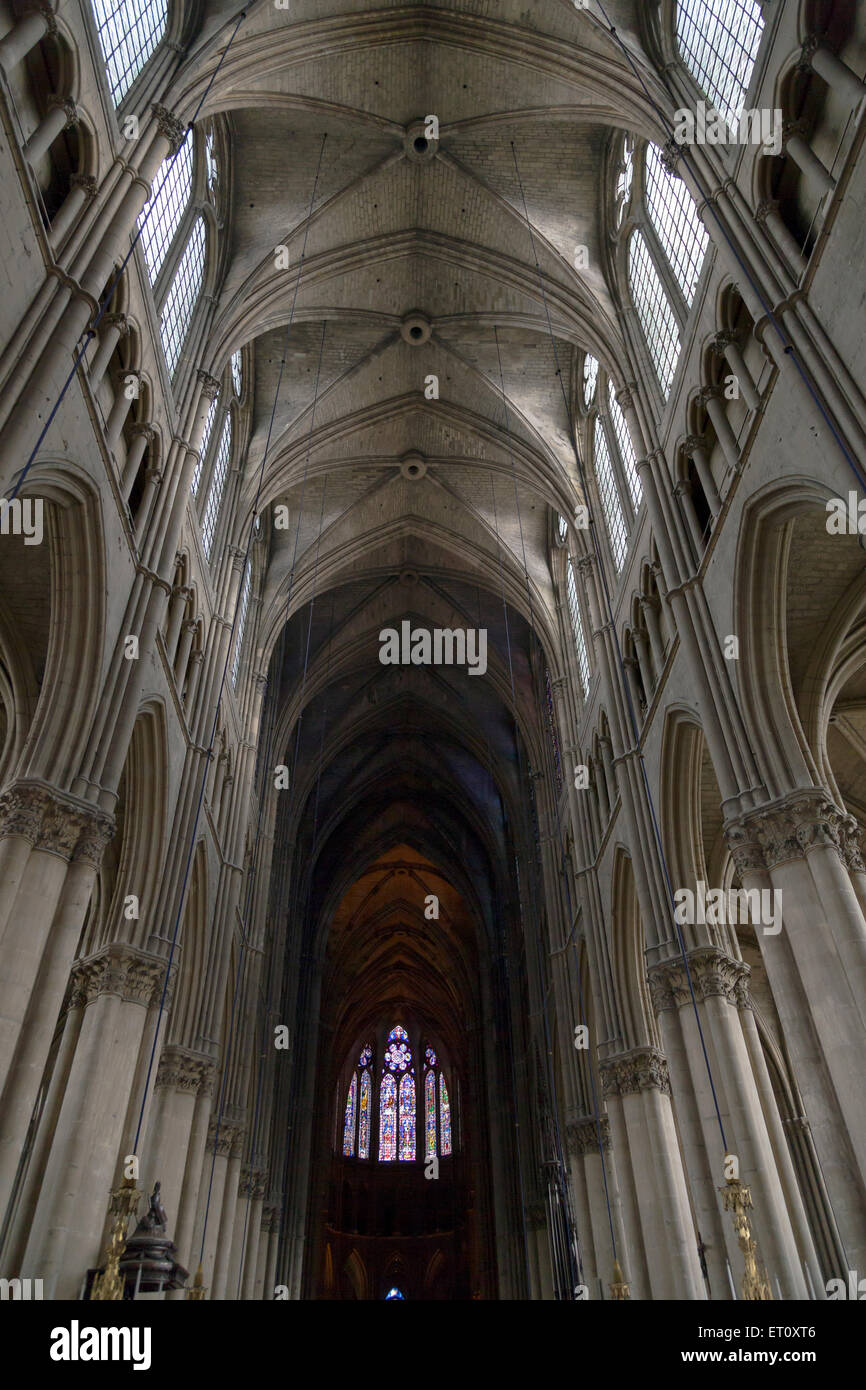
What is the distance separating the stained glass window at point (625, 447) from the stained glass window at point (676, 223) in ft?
10.1

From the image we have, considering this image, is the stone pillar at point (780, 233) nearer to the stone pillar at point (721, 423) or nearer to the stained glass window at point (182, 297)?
the stone pillar at point (721, 423)

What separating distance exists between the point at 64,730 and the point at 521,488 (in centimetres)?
1754

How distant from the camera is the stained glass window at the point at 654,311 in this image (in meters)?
16.9

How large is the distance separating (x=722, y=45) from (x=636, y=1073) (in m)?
17.1

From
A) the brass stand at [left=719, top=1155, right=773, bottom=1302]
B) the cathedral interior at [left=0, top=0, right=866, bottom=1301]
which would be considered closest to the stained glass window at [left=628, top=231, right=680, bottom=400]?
the cathedral interior at [left=0, top=0, right=866, bottom=1301]

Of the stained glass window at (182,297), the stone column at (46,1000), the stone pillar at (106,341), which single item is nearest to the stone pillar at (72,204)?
the stone pillar at (106,341)

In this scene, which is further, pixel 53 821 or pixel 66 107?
pixel 66 107

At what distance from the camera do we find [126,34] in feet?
45.4

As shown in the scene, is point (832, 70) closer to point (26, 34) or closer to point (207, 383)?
point (26, 34)

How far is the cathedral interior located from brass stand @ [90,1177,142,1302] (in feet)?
0.29

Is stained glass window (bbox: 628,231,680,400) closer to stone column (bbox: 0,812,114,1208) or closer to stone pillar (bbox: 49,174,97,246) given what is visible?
stone pillar (bbox: 49,174,97,246)

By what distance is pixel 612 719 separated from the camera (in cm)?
1889

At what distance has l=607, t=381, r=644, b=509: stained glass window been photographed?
19.3 metres

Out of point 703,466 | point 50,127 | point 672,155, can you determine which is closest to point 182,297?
point 50,127
